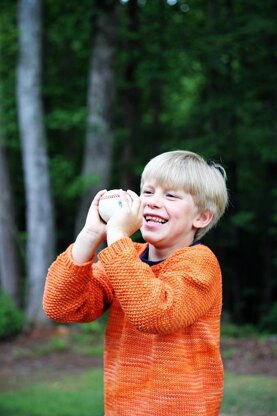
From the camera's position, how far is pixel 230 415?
6086 millimetres

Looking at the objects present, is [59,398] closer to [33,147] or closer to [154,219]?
[154,219]

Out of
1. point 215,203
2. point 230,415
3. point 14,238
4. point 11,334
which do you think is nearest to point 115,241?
point 215,203

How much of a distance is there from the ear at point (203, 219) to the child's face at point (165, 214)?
4cm

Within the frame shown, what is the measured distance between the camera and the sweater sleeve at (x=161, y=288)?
210 centimetres

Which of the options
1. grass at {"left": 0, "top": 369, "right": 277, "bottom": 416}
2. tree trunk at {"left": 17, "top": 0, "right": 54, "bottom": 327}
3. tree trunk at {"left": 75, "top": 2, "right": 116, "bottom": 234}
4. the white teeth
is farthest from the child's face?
tree trunk at {"left": 75, "top": 2, "right": 116, "bottom": 234}

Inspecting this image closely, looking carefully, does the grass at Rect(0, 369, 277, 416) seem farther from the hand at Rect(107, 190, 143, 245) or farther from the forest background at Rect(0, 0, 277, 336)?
the hand at Rect(107, 190, 143, 245)

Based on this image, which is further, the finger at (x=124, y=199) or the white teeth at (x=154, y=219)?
the white teeth at (x=154, y=219)

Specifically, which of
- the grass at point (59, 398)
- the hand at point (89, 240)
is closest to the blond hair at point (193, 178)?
the hand at point (89, 240)

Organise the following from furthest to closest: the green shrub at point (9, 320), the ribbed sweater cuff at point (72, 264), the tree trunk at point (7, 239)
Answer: the tree trunk at point (7, 239) → the green shrub at point (9, 320) → the ribbed sweater cuff at point (72, 264)

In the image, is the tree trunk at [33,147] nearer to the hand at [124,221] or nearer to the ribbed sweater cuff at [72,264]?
the ribbed sweater cuff at [72,264]

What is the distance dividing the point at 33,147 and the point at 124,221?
37.2ft

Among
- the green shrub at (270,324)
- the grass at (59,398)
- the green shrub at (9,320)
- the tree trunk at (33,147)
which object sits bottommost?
the green shrub at (270,324)

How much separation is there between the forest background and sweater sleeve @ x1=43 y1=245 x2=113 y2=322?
10.0 metres

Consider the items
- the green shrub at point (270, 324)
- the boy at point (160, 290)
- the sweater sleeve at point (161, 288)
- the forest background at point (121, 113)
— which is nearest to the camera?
the sweater sleeve at point (161, 288)
